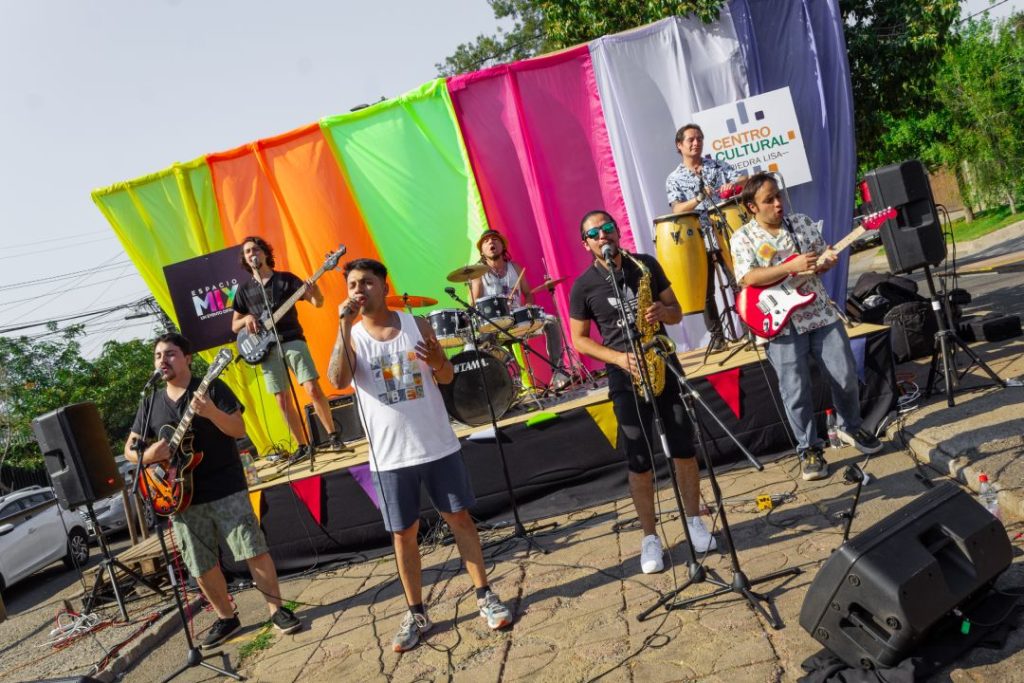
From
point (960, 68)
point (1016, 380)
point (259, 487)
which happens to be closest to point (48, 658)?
point (259, 487)

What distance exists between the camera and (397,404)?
4023 millimetres

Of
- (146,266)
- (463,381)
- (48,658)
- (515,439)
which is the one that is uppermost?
(146,266)

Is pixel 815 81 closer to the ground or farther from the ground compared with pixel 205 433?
farther from the ground

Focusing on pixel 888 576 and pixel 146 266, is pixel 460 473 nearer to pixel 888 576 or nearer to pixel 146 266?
pixel 888 576

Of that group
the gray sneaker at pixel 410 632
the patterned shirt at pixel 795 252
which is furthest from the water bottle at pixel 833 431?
the gray sneaker at pixel 410 632

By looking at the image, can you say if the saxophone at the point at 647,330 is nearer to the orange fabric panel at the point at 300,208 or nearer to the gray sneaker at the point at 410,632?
the gray sneaker at the point at 410,632

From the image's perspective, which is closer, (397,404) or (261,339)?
(397,404)

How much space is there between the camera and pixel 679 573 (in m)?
4.24

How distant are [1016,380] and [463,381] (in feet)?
13.6

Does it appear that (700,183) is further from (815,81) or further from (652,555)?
(652,555)

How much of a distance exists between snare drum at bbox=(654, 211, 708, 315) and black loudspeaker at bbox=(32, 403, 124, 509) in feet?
16.1

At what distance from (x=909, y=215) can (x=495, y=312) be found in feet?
10.4

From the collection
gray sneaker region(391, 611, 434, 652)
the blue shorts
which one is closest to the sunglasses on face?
the blue shorts

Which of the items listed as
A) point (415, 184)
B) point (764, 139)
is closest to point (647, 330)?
point (764, 139)
